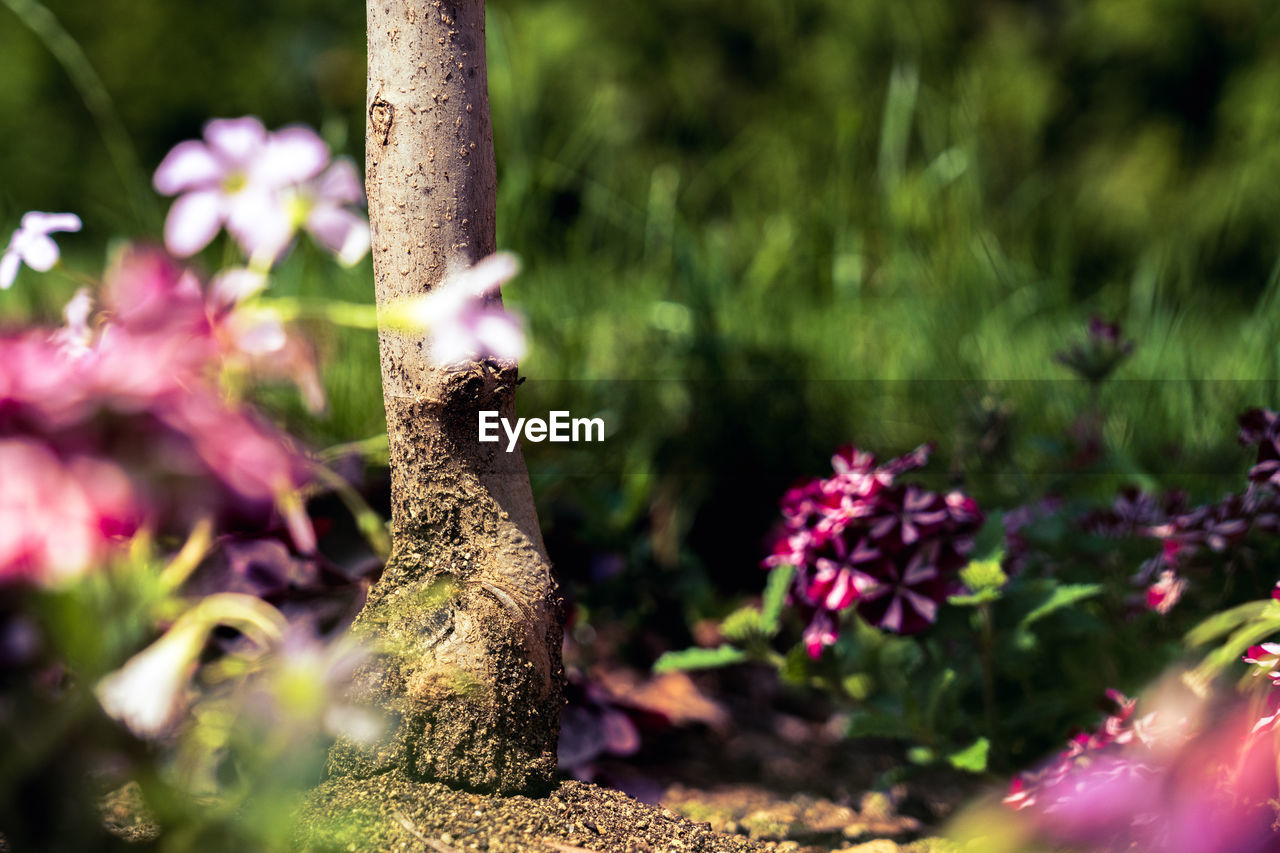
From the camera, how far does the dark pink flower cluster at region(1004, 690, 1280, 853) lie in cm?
80

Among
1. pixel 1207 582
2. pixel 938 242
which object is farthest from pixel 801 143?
pixel 1207 582

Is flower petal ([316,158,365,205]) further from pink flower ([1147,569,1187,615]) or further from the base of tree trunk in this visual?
pink flower ([1147,569,1187,615])

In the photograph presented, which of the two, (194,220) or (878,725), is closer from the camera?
(194,220)

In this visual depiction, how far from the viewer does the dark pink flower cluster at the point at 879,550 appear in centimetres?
112

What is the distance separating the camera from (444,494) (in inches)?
33.8

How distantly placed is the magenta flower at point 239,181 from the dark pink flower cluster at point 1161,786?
0.81 metres

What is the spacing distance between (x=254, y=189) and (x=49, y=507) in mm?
326

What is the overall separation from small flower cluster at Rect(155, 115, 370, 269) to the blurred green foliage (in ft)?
1.60

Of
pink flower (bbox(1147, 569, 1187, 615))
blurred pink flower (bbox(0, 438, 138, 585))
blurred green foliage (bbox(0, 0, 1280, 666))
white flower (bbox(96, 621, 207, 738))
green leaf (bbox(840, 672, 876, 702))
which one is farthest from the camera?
blurred green foliage (bbox(0, 0, 1280, 666))

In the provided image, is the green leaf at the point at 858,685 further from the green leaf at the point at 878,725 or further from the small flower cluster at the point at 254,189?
the small flower cluster at the point at 254,189

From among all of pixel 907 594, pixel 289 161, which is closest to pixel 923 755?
pixel 907 594

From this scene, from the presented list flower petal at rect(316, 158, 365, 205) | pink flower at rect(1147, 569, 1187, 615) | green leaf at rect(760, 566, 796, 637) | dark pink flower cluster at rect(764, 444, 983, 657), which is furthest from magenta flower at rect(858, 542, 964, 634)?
flower petal at rect(316, 158, 365, 205)

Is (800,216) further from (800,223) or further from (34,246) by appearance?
(34,246)

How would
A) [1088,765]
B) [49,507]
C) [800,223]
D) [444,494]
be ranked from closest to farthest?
[49,507]
[444,494]
[1088,765]
[800,223]
